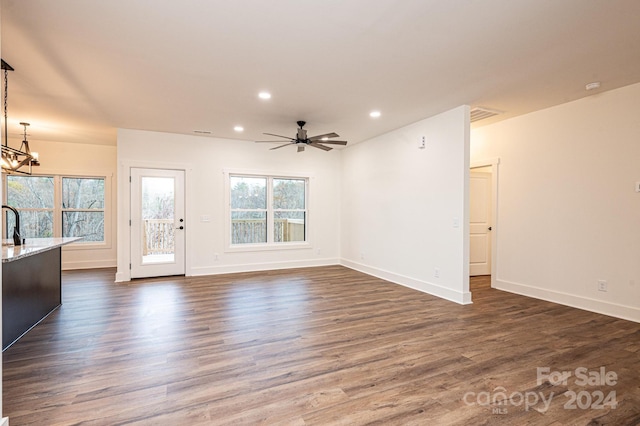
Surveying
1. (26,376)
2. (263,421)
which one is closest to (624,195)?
(263,421)

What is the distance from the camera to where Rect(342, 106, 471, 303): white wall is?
175 inches

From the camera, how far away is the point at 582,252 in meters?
4.18

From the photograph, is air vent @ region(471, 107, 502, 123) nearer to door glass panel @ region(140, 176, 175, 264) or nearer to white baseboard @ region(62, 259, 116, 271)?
door glass panel @ region(140, 176, 175, 264)

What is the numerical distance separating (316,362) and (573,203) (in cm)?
401

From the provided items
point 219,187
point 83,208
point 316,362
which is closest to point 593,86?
point 316,362

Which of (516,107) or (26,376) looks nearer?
(26,376)

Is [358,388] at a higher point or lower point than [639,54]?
lower

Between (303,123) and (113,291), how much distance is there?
3.99 metres

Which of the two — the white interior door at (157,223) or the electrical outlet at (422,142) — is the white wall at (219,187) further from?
the electrical outlet at (422,142)

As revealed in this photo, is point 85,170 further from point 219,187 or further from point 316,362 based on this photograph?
point 316,362

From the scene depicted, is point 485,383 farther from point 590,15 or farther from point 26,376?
point 26,376

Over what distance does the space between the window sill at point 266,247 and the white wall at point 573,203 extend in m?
3.84

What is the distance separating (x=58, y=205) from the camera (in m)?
6.92

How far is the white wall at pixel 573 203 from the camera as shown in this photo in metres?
3.77
